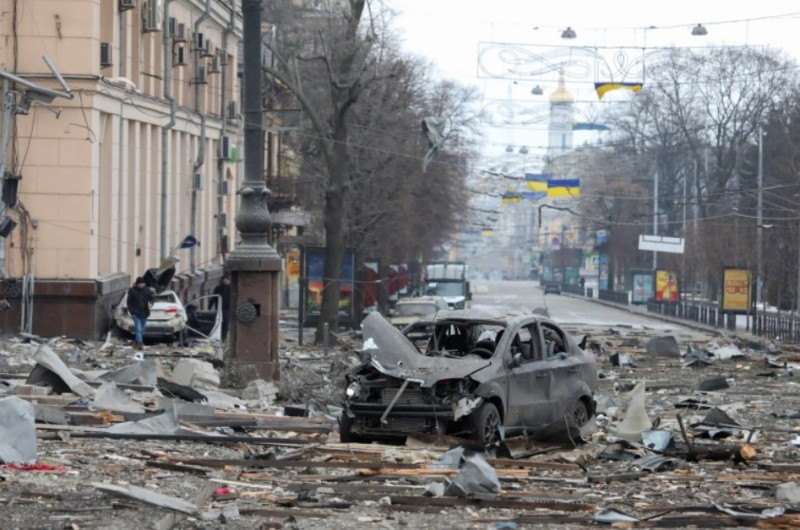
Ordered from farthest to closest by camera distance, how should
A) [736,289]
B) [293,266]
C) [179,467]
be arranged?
1. [293,266]
2. [736,289]
3. [179,467]

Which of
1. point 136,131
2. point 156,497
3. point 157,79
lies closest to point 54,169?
point 136,131

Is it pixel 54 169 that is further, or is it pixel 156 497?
pixel 54 169

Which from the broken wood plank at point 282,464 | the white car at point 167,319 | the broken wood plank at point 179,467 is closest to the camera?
the broken wood plank at point 179,467

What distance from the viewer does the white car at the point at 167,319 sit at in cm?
3456

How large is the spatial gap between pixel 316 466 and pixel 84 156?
22.5 m

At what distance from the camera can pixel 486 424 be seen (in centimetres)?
1433

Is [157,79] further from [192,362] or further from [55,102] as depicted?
[192,362]

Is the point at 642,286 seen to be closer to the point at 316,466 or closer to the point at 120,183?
the point at 120,183

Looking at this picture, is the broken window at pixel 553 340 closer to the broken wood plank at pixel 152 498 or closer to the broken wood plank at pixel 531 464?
the broken wood plank at pixel 531 464

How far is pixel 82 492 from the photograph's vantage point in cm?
1009

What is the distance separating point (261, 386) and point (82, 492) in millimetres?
9576

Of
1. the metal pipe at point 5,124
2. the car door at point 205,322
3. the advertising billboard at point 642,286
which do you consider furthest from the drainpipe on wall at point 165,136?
the advertising billboard at point 642,286


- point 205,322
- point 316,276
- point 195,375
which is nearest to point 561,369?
point 195,375

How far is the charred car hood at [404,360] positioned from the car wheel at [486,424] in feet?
1.28
